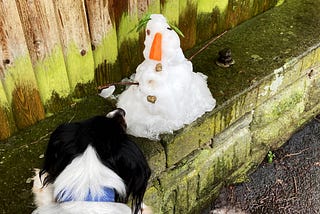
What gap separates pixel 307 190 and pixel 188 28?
53.1 inches

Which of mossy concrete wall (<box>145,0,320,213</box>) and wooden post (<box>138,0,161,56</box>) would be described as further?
mossy concrete wall (<box>145,0,320,213</box>)

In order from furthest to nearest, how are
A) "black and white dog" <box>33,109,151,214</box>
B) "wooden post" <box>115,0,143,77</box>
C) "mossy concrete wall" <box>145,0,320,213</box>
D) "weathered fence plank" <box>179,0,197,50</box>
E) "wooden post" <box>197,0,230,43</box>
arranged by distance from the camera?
"wooden post" <box>197,0,230,43</box> → "weathered fence plank" <box>179,0,197,50</box> → "mossy concrete wall" <box>145,0,320,213</box> → "wooden post" <box>115,0,143,77</box> → "black and white dog" <box>33,109,151,214</box>

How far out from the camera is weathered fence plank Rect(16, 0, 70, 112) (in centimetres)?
214

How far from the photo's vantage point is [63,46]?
2.33m

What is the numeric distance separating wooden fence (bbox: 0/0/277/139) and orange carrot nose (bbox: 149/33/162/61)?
351 millimetres

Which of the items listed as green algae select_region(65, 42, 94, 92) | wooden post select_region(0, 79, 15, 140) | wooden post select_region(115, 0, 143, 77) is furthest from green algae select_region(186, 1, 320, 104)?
wooden post select_region(0, 79, 15, 140)

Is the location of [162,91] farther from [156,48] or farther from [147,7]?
[147,7]

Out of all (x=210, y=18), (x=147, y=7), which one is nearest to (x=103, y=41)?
(x=147, y=7)

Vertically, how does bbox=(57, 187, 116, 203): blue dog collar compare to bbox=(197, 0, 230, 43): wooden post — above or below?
below

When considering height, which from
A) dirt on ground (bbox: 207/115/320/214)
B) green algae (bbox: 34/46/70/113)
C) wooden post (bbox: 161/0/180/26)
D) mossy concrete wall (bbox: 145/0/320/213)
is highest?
wooden post (bbox: 161/0/180/26)

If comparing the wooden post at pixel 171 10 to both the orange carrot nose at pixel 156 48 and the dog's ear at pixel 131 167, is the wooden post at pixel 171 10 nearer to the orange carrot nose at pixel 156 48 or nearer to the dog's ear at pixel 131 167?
the orange carrot nose at pixel 156 48

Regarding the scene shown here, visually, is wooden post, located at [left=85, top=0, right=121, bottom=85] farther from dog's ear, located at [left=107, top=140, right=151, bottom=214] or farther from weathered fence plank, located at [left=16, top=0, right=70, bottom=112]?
dog's ear, located at [left=107, top=140, right=151, bottom=214]

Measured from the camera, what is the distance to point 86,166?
1816 millimetres

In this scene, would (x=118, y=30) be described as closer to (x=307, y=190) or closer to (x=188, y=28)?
(x=188, y=28)
